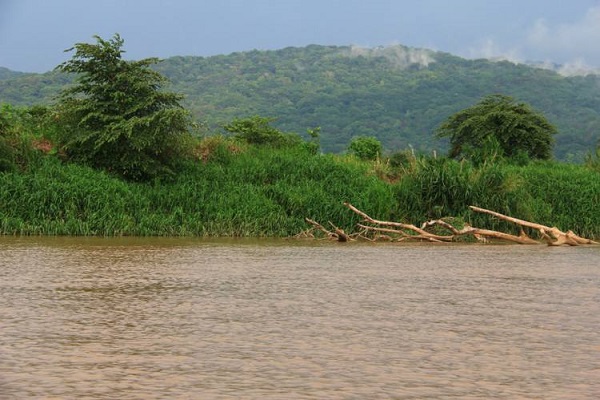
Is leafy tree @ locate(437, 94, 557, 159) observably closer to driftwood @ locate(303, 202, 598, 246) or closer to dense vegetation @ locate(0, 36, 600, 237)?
dense vegetation @ locate(0, 36, 600, 237)

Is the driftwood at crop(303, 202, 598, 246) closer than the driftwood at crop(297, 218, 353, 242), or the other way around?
the driftwood at crop(303, 202, 598, 246)

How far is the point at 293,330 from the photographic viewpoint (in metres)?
6.63

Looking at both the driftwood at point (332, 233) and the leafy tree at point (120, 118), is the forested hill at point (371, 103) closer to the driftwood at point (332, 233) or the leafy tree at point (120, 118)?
the leafy tree at point (120, 118)

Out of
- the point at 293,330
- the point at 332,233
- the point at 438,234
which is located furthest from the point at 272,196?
the point at 293,330

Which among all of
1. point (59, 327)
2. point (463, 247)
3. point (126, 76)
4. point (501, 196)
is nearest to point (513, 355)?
point (59, 327)

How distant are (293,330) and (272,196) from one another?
16.6m

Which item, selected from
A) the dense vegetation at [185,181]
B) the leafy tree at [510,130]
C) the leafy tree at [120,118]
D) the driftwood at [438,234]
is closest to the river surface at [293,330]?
the driftwood at [438,234]

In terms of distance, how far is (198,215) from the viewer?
Result: 70.6 feet

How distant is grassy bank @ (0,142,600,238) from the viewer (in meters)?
20.6

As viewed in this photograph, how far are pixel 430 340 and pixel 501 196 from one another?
58.3ft

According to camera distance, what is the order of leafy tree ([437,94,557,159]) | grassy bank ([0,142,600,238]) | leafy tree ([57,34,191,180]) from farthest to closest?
leafy tree ([437,94,557,159]), leafy tree ([57,34,191,180]), grassy bank ([0,142,600,238])

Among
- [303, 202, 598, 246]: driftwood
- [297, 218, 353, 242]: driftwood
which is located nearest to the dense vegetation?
[297, 218, 353, 242]: driftwood

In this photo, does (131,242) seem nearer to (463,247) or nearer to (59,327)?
(463,247)

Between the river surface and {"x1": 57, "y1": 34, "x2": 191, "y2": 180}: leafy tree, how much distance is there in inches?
426
